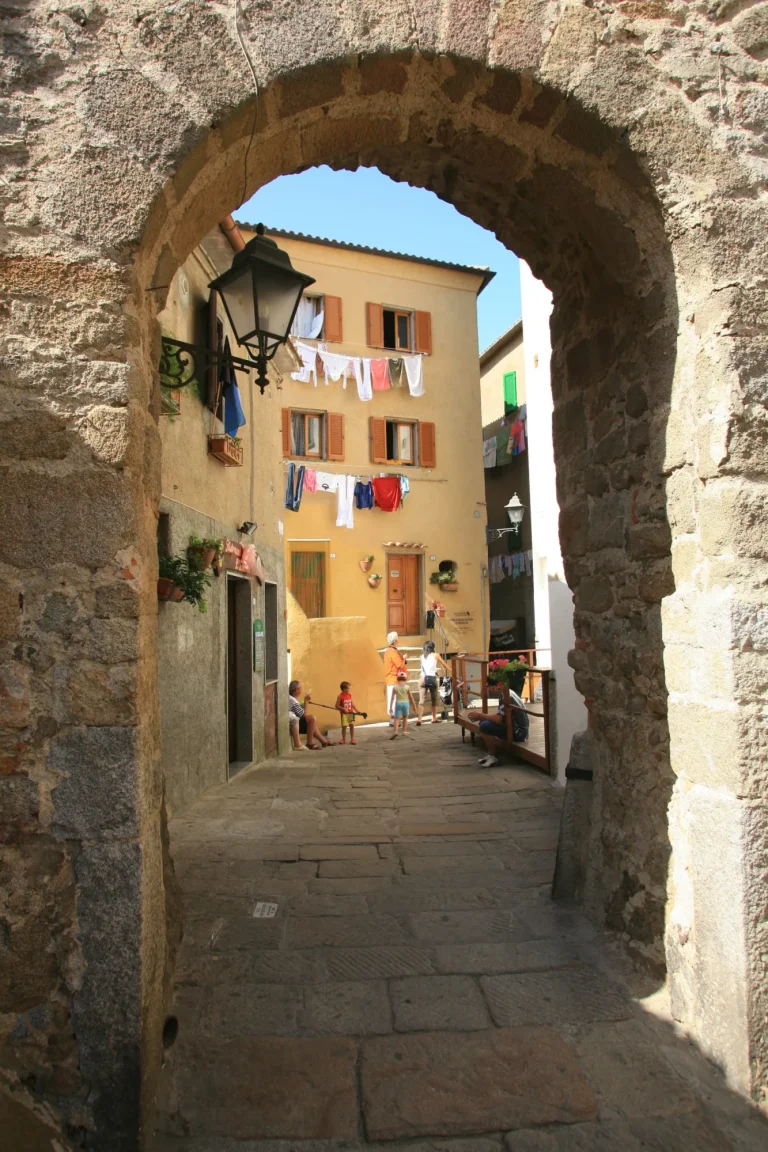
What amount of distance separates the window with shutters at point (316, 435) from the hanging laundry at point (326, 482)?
1.57 ft

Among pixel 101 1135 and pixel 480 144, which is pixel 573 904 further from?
pixel 480 144

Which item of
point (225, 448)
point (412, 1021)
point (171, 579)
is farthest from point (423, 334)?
point (412, 1021)

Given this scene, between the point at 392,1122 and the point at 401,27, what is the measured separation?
3.37 meters

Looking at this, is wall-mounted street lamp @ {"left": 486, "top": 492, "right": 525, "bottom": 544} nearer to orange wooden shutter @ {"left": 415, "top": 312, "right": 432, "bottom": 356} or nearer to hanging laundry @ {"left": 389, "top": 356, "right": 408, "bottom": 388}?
hanging laundry @ {"left": 389, "top": 356, "right": 408, "bottom": 388}

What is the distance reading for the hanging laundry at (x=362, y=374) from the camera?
1631cm

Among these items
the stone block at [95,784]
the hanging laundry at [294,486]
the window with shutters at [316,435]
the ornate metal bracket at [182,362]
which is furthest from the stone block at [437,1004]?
the window with shutters at [316,435]

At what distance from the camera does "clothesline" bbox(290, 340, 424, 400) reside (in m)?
16.1

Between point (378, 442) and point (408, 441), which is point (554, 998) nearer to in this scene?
point (378, 442)

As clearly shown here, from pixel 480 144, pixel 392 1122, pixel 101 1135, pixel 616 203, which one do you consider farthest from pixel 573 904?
pixel 480 144

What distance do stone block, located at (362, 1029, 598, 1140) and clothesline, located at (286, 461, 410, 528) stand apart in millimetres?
13629

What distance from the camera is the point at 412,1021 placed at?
2508 millimetres

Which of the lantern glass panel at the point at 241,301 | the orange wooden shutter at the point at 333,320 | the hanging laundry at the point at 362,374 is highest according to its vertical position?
the orange wooden shutter at the point at 333,320

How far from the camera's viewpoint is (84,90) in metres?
2.16

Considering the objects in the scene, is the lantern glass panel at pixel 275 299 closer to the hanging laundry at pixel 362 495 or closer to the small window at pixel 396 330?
the hanging laundry at pixel 362 495
